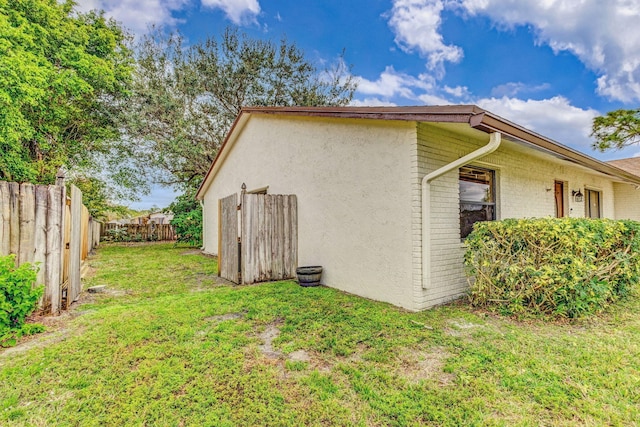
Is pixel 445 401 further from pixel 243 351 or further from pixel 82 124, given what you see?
pixel 82 124

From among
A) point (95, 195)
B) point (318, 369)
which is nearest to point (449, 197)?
point (318, 369)

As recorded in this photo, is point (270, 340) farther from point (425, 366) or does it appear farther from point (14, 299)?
point (14, 299)

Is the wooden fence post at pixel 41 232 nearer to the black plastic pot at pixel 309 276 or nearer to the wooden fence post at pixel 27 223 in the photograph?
the wooden fence post at pixel 27 223

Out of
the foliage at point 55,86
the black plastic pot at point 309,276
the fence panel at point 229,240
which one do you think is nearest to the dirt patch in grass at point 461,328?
the black plastic pot at point 309,276

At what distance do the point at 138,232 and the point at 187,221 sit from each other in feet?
21.2

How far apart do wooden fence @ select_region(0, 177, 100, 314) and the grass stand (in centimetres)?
51

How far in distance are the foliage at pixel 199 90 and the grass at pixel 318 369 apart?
13071mm

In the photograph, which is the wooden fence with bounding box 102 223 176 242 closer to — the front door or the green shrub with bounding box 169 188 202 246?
the green shrub with bounding box 169 188 202 246

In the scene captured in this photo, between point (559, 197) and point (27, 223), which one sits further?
point (559, 197)

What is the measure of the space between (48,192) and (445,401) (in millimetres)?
5245

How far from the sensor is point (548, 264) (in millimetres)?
4113

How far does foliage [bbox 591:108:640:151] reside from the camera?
1745 centimetres

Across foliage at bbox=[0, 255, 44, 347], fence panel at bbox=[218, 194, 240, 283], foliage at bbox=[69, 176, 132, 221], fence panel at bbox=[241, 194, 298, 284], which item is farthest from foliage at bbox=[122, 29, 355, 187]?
foliage at bbox=[0, 255, 44, 347]

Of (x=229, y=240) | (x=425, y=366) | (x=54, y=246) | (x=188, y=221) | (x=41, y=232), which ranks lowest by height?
(x=425, y=366)
